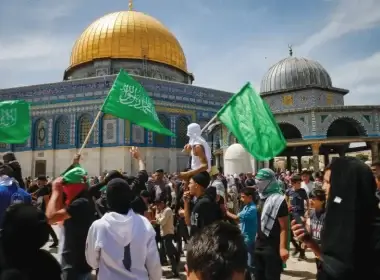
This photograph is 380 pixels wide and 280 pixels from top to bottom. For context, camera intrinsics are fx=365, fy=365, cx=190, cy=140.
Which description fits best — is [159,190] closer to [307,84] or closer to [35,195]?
[35,195]

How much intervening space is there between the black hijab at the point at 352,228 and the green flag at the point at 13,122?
604 cm

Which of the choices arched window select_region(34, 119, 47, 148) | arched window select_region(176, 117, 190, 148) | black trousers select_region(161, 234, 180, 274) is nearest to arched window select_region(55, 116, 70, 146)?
arched window select_region(34, 119, 47, 148)

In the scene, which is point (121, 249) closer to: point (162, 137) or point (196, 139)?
point (196, 139)

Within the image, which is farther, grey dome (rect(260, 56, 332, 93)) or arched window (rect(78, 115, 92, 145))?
arched window (rect(78, 115, 92, 145))

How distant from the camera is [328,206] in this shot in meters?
2.15

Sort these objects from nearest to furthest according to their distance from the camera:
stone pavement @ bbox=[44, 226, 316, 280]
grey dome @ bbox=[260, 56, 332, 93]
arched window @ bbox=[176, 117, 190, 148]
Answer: stone pavement @ bbox=[44, 226, 316, 280] → grey dome @ bbox=[260, 56, 332, 93] → arched window @ bbox=[176, 117, 190, 148]

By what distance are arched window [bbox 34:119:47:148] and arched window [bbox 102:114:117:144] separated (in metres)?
4.93

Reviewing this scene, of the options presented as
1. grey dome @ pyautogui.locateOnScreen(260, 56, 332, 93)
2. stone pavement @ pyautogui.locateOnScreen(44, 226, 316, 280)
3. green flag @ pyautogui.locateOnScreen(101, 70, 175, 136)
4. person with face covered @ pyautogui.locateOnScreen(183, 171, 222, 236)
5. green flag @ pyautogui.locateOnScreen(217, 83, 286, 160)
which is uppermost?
grey dome @ pyautogui.locateOnScreen(260, 56, 332, 93)

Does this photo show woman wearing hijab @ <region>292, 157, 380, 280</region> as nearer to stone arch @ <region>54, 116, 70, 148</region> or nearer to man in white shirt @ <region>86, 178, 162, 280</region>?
man in white shirt @ <region>86, 178, 162, 280</region>

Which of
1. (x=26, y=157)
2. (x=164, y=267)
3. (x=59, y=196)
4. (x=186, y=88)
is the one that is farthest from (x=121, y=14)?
(x=59, y=196)

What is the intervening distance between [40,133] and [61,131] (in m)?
1.87

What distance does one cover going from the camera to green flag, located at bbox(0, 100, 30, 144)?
671 centimetres

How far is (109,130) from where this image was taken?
2564 centimetres

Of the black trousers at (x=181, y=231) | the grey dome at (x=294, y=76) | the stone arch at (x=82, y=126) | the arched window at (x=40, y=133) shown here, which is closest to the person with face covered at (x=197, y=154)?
the black trousers at (x=181, y=231)
